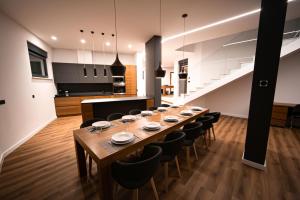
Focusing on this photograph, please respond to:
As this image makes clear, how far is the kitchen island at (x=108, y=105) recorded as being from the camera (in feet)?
11.9

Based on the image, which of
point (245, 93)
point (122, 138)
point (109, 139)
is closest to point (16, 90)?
point (109, 139)

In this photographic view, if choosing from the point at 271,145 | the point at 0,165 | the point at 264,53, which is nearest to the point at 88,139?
the point at 0,165

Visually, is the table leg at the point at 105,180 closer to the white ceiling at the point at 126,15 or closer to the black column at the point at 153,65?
the white ceiling at the point at 126,15

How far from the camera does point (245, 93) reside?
4.90 metres

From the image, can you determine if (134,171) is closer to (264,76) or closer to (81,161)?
(81,161)

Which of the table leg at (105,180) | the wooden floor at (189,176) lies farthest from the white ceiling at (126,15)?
the wooden floor at (189,176)

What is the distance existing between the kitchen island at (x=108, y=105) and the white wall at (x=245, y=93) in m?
2.99

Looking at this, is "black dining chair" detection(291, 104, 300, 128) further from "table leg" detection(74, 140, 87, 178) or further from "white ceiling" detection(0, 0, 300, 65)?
"table leg" detection(74, 140, 87, 178)

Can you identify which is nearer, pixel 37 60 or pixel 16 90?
pixel 16 90

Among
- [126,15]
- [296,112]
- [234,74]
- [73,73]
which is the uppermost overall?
[126,15]

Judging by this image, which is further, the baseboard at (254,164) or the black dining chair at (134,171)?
the baseboard at (254,164)

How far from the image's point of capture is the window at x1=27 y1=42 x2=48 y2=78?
388 centimetres

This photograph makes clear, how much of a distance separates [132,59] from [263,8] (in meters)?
5.84

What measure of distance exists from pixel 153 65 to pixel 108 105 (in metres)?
2.06
